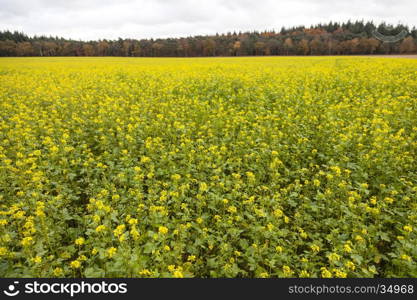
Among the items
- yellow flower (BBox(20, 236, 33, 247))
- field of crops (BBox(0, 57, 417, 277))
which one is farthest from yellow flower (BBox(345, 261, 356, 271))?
yellow flower (BBox(20, 236, 33, 247))

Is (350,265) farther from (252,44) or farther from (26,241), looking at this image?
(252,44)

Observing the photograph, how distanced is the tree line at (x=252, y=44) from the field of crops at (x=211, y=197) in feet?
202

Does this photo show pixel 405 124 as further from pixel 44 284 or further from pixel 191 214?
pixel 44 284

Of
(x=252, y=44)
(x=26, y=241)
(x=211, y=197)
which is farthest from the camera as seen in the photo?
(x=252, y=44)

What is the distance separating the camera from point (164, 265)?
3484 mm

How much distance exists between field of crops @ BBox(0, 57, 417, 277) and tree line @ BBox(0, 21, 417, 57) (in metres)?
61.6

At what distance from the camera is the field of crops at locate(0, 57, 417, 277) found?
145 inches

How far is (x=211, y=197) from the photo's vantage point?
4.89 meters

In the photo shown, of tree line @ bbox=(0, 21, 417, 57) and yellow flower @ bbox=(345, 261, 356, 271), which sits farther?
tree line @ bbox=(0, 21, 417, 57)

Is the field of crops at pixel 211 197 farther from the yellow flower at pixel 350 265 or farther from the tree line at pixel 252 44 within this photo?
the tree line at pixel 252 44

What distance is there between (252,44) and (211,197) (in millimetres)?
Answer: 70480

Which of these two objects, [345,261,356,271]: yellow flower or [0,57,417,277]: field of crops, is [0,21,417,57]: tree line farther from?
[345,261,356,271]: yellow flower

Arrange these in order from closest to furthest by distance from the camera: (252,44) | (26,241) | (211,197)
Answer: (26,241)
(211,197)
(252,44)

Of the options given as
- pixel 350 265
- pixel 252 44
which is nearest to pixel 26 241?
pixel 350 265
